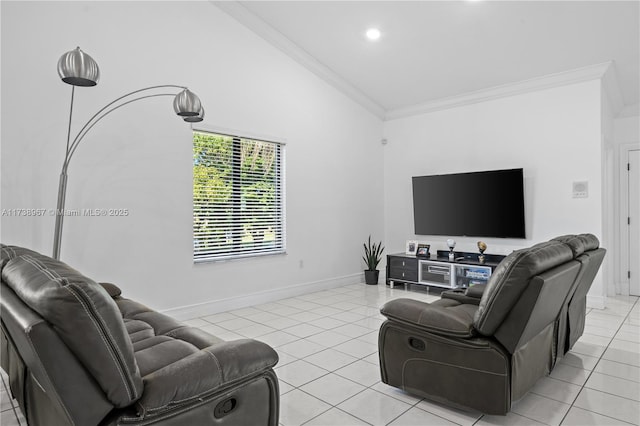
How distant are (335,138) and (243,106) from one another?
1.72 meters

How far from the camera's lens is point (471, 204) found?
5.78 metres

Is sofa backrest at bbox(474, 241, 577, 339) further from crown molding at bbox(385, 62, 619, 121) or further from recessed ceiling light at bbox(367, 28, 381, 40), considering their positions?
crown molding at bbox(385, 62, 619, 121)

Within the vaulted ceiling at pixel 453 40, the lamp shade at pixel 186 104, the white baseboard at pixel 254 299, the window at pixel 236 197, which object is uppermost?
the vaulted ceiling at pixel 453 40

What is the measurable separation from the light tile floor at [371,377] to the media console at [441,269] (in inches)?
50.7

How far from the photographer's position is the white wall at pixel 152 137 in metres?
3.48

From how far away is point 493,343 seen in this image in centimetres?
220

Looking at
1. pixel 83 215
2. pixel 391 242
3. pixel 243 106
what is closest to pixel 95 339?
pixel 83 215

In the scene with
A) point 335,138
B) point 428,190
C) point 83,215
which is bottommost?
point 83,215

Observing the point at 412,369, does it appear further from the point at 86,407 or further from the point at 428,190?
the point at 428,190

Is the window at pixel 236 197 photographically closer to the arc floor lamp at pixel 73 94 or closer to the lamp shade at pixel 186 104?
the arc floor lamp at pixel 73 94

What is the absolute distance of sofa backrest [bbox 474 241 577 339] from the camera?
208 centimetres

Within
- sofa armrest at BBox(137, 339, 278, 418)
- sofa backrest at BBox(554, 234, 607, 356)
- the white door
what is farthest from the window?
the white door

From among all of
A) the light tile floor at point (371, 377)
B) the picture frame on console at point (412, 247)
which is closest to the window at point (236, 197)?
the light tile floor at point (371, 377)

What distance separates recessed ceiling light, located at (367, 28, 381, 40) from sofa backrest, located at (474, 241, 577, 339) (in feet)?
11.7
